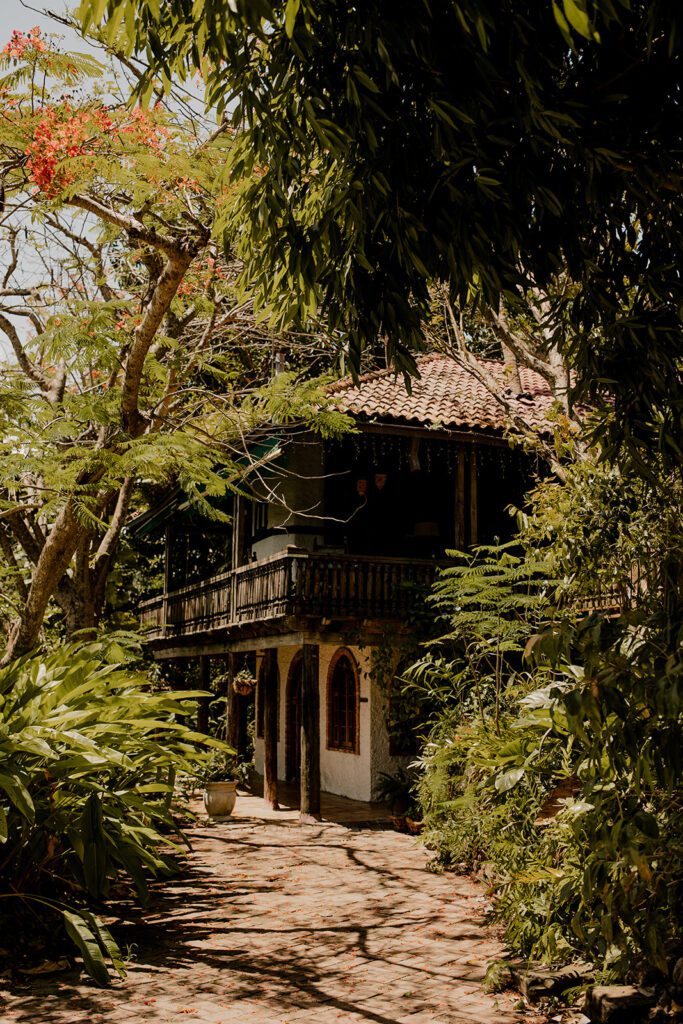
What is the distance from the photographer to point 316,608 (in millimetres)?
14188

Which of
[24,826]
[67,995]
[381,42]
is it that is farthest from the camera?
[24,826]

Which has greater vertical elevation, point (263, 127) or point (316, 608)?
point (263, 127)

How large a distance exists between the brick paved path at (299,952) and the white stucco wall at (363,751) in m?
4.35

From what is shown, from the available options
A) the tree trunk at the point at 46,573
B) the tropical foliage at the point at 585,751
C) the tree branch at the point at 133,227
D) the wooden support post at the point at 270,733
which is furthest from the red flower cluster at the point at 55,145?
the wooden support post at the point at 270,733

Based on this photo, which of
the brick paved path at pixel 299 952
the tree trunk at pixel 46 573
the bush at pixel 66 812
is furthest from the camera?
the tree trunk at pixel 46 573

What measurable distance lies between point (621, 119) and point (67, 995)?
240 inches

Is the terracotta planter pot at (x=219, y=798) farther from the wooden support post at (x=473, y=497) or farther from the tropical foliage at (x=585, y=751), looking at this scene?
the wooden support post at (x=473, y=497)

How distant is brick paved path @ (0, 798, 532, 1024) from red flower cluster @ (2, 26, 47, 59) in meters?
7.23

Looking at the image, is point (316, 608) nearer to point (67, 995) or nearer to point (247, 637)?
point (247, 637)

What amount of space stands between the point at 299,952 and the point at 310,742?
23.9 feet

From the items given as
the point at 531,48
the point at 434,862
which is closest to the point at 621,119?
the point at 531,48

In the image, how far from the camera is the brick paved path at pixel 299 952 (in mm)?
5840

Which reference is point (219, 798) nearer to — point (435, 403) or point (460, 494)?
point (460, 494)

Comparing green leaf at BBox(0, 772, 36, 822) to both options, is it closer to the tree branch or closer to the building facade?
the tree branch
